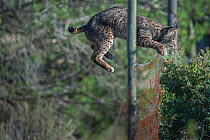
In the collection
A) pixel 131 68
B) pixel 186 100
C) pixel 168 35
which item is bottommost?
pixel 186 100

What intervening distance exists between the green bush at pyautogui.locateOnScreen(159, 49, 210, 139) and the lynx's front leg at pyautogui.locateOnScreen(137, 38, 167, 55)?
0.83ft

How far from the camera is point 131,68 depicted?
482 cm

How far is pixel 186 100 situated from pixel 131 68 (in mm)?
823

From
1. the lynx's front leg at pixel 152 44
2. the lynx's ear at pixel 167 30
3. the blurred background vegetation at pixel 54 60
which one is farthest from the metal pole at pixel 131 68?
the blurred background vegetation at pixel 54 60

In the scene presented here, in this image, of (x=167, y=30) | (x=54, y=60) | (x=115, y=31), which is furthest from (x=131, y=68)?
(x=54, y=60)

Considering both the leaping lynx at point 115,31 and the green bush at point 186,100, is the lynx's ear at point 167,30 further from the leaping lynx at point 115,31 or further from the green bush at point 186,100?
the green bush at point 186,100

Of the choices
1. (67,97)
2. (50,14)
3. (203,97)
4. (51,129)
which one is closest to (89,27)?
(203,97)

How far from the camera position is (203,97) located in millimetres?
4637

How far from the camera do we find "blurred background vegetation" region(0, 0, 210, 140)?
8.74 metres

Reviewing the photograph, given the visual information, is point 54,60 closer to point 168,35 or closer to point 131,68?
point 168,35

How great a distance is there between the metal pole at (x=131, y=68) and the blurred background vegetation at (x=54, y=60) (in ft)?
9.70

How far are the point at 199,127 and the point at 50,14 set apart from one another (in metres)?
5.67

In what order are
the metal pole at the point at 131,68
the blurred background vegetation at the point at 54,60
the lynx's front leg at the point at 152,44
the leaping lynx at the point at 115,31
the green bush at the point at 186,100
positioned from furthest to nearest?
the blurred background vegetation at the point at 54,60 < the leaping lynx at the point at 115,31 < the lynx's front leg at the point at 152,44 < the metal pole at the point at 131,68 < the green bush at the point at 186,100

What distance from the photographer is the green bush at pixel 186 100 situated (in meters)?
4.66
